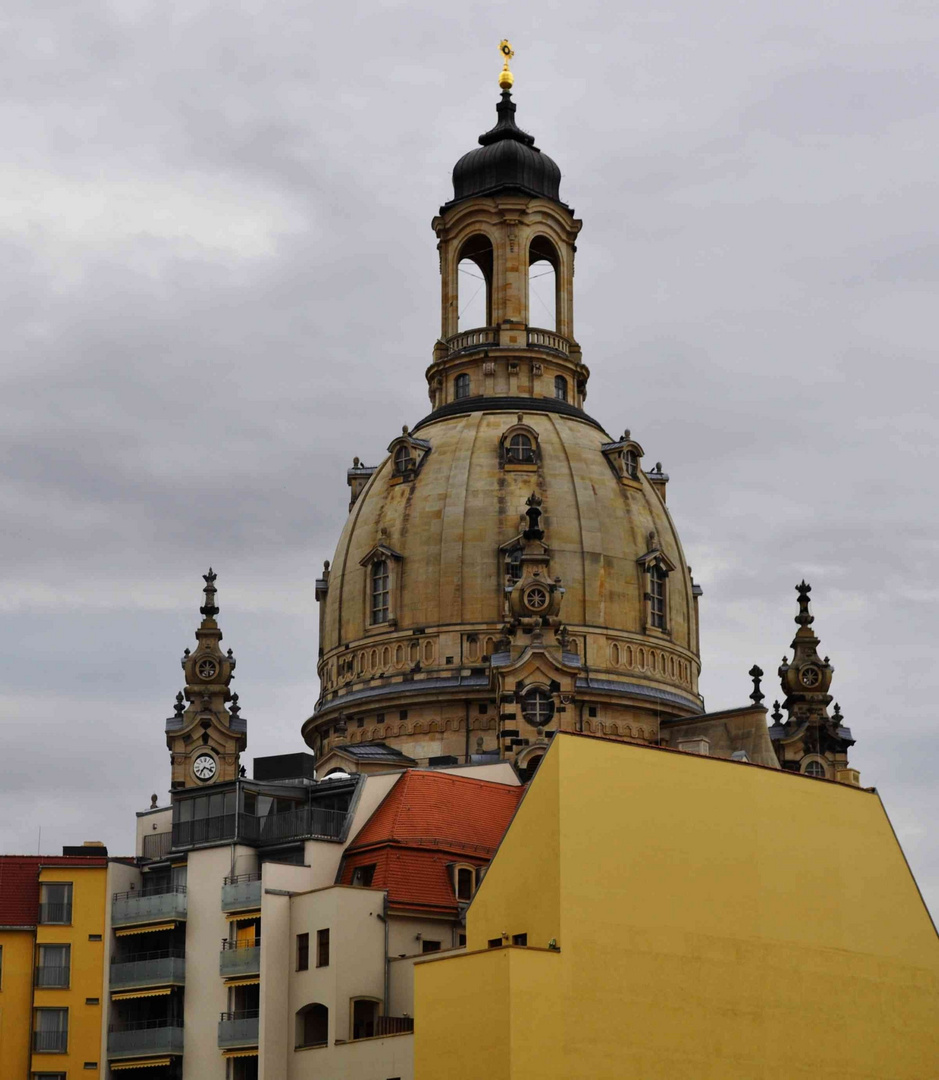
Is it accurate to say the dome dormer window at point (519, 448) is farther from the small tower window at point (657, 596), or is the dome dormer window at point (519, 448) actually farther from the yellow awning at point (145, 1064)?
the yellow awning at point (145, 1064)

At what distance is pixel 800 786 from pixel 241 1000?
65.8 feet

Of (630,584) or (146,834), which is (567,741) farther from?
(630,584)

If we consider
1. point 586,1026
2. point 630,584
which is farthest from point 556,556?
point 586,1026

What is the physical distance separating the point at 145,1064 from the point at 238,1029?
16.6 ft

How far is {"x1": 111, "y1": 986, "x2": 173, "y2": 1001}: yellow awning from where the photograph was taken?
82.0 m

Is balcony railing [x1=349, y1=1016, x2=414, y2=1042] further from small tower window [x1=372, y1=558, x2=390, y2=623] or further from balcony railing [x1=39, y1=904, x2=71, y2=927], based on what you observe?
small tower window [x1=372, y1=558, x2=390, y2=623]

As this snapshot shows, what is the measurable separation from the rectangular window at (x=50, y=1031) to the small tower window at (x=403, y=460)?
41007mm

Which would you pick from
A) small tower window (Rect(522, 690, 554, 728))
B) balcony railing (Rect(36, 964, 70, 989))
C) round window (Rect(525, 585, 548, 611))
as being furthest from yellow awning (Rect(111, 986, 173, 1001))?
round window (Rect(525, 585, 548, 611))

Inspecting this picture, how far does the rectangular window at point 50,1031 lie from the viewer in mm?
83312

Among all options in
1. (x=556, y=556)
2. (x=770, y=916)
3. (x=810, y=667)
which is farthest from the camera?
(x=810, y=667)

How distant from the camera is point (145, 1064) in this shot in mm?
81812

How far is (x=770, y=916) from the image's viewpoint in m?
74.6

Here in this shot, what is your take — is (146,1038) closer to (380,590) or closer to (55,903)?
(55,903)

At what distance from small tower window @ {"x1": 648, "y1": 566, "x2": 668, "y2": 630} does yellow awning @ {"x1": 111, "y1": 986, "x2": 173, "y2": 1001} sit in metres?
39.9
